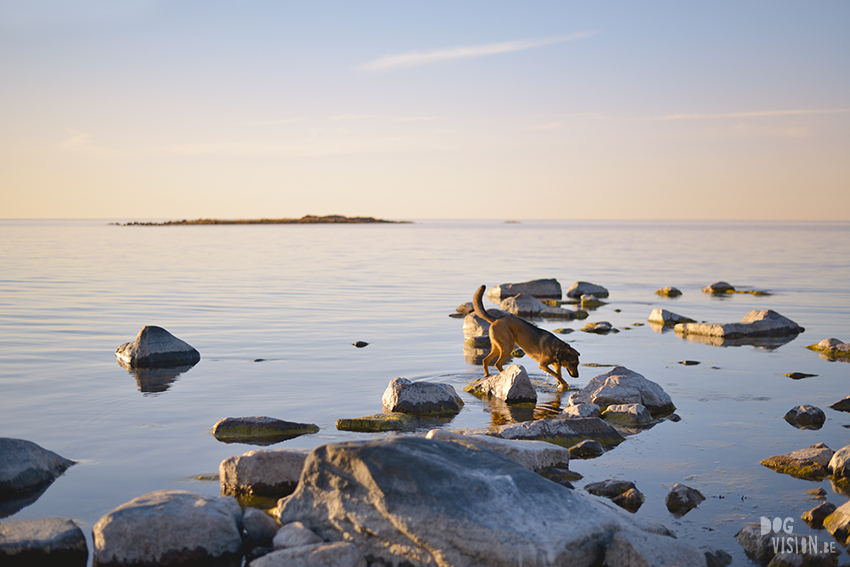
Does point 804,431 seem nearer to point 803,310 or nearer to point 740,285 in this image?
point 803,310

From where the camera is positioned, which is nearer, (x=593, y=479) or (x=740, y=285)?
(x=593, y=479)

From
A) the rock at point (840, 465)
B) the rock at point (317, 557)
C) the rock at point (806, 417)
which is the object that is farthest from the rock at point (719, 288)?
the rock at point (317, 557)

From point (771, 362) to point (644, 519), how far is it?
11.3 m

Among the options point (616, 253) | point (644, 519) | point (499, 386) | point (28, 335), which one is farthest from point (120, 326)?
point (616, 253)

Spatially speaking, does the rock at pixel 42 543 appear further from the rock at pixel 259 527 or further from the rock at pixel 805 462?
the rock at pixel 805 462

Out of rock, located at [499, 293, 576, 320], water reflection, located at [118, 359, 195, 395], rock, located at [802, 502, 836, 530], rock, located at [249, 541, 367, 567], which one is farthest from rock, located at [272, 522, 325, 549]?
rock, located at [499, 293, 576, 320]

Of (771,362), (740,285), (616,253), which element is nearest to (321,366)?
(771,362)

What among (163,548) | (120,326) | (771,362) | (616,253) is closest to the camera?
(163,548)

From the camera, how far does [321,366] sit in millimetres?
15945

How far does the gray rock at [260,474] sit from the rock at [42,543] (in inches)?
70.2

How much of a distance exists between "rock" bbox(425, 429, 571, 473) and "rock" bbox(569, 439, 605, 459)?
2.34ft

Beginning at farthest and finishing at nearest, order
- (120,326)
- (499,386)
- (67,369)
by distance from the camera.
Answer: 1. (120,326)
2. (67,369)
3. (499,386)

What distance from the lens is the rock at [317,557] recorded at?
5.96m

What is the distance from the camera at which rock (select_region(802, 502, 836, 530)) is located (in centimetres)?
725
